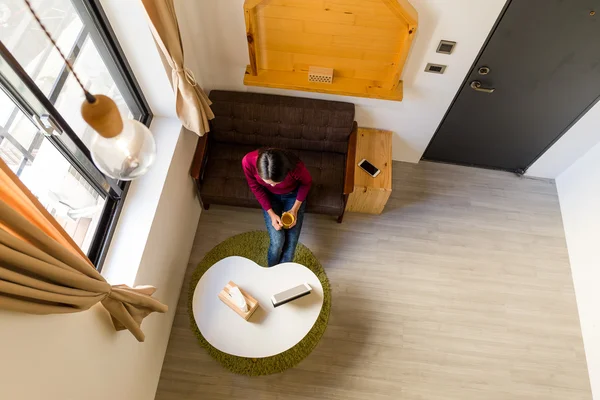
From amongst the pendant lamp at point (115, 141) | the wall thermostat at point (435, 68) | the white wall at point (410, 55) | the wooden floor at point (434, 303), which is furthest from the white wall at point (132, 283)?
the wall thermostat at point (435, 68)

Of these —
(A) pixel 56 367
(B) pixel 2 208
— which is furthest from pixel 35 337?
(B) pixel 2 208

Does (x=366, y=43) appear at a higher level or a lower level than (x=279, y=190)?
higher

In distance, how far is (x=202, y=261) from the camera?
3352 mm

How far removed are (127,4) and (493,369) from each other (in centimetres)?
334

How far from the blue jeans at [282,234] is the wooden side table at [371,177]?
50 cm

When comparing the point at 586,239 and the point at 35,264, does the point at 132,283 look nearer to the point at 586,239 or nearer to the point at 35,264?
the point at 35,264

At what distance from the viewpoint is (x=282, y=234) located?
10.2ft

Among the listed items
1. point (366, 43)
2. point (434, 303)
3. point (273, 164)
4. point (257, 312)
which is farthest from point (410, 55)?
point (257, 312)

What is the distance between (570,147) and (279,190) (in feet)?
7.98

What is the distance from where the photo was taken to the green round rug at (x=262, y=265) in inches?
117

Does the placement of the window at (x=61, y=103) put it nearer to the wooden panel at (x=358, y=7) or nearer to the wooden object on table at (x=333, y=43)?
the wooden object on table at (x=333, y=43)

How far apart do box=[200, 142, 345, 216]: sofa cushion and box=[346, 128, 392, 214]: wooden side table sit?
0.16 m

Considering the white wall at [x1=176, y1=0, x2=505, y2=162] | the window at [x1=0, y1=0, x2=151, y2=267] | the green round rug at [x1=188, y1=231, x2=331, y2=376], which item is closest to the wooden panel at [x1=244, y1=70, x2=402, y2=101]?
the white wall at [x1=176, y1=0, x2=505, y2=162]

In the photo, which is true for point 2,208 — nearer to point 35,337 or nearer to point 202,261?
point 35,337
